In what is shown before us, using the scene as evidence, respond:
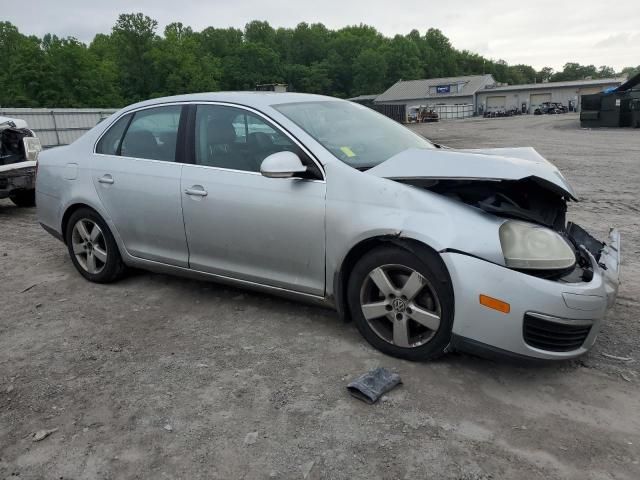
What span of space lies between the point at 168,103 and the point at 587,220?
5278 mm

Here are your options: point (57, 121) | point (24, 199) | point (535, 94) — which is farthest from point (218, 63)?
point (24, 199)

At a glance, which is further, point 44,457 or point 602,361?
point 602,361

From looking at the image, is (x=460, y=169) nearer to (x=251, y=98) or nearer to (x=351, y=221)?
(x=351, y=221)

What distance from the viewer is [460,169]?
9.62ft

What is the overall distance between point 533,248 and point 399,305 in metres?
0.77

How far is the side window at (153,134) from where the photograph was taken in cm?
406

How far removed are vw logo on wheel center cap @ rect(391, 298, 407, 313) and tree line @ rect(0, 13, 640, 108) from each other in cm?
6086

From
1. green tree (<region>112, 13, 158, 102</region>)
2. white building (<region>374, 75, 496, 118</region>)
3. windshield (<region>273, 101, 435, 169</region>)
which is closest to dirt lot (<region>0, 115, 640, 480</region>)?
windshield (<region>273, 101, 435, 169</region>)

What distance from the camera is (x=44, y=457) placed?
2.41m

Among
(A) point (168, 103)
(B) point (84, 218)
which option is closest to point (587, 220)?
(A) point (168, 103)

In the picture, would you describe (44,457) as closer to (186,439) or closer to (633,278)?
(186,439)

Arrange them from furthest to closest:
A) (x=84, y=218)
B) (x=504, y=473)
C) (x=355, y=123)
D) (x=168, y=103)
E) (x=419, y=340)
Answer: (x=84, y=218)
(x=168, y=103)
(x=355, y=123)
(x=419, y=340)
(x=504, y=473)

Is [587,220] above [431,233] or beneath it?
beneath

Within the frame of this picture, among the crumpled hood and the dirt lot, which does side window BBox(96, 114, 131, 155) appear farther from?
the crumpled hood
